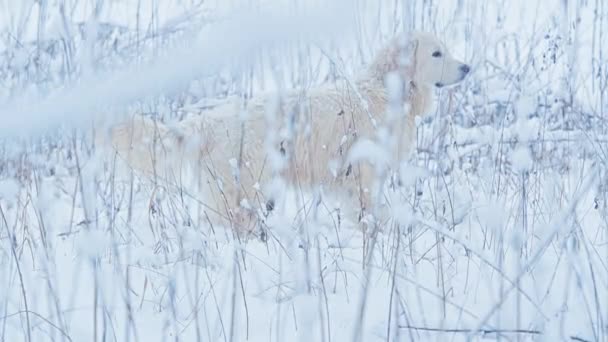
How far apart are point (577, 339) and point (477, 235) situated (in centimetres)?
98

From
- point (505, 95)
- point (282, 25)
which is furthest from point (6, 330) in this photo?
point (505, 95)

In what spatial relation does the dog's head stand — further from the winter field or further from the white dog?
the winter field

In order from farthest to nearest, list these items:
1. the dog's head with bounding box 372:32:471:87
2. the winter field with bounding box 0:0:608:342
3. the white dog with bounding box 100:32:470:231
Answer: the dog's head with bounding box 372:32:471:87 < the white dog with bounding box 100:32:470:231 < the winter field with bounding box 0:0:608:342

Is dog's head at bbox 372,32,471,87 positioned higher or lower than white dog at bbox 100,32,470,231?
higher

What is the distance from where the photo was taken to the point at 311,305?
4.59 feet

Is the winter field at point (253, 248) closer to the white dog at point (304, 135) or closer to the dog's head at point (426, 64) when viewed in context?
the white dog at point (304, 135)

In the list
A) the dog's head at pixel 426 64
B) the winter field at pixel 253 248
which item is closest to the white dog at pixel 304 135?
the dog's head at pixel 426 64

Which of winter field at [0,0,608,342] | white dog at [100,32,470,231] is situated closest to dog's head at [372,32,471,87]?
white dog at [100,32,470,231]

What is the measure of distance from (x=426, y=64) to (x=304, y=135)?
135 centimetres

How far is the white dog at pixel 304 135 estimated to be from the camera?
3.01 m

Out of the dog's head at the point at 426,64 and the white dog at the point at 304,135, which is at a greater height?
the dog's head at the point at 426,64

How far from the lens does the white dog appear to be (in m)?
3.01

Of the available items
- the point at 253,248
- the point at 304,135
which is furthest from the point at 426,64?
the point at 253,248

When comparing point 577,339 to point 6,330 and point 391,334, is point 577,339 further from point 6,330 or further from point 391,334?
point 6,330
